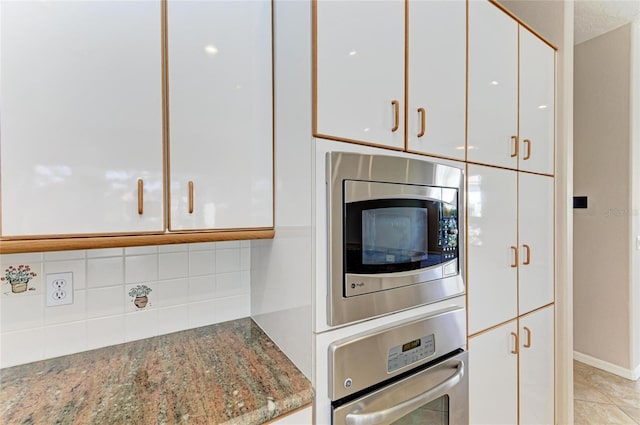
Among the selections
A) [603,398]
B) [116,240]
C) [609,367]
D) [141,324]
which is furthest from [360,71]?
[609,367]

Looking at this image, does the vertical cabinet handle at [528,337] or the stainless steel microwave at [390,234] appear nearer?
the stainless steel microwave at [390,234]

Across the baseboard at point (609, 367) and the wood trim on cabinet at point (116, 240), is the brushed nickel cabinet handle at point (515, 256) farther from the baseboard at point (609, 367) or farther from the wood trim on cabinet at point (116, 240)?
the baseboard at point (609, 367)

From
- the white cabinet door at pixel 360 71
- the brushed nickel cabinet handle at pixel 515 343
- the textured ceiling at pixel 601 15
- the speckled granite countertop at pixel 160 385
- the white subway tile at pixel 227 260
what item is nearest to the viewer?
the speckled granite countertop at pixel 160 385

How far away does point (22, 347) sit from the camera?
41.7 inches

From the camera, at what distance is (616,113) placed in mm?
2553

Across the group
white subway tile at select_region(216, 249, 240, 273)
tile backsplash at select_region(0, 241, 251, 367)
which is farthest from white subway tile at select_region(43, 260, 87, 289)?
white subway tile at select_region(216, 249, 240, 273)

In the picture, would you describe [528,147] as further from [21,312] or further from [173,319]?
[21,312]

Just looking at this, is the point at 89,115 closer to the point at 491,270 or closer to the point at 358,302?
the point at 358,302

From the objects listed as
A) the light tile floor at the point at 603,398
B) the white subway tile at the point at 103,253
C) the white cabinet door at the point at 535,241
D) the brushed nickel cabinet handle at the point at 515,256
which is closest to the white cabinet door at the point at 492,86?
the white cabinet door at the point at 535,241

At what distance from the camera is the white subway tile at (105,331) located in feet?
3.81

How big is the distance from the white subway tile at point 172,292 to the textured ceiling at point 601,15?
3.05 m

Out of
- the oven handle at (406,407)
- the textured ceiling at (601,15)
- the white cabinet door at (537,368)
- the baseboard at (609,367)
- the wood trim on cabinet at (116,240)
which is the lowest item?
the baseboard at (609,367)

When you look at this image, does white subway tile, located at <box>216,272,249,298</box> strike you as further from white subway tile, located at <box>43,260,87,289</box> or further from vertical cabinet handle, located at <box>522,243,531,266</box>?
vertical cabinet handle, located at <box>522,243,531,266</box>

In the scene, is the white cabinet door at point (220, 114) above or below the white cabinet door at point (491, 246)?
above
